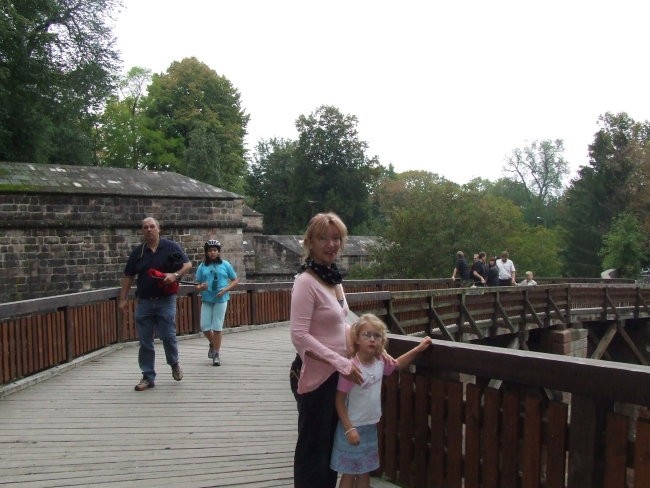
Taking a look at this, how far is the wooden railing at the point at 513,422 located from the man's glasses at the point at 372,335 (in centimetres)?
45

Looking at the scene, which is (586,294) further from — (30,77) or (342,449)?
(30,77)

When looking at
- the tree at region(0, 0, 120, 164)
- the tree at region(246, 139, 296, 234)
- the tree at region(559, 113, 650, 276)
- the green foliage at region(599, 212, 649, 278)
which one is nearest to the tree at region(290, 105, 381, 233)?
the tree at region(246, 139, 296, 234)

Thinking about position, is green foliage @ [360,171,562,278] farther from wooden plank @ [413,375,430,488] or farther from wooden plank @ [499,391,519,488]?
wooden plank @ [499,391,519,488]

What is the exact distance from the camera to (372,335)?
3518mm

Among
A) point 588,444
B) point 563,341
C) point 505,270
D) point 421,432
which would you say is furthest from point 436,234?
point 588,444

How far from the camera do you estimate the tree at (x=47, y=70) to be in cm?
2328

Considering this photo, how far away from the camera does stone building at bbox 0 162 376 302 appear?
15.4 m

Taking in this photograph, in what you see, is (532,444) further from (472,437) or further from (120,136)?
(120,136)

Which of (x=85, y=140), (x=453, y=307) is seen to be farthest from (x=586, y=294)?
(x=85, y=140)

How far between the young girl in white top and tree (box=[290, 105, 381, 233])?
5225 cm

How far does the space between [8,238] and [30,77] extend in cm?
1103

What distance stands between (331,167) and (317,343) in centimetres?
5414

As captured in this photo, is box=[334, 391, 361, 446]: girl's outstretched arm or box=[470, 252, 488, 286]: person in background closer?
box=[334, 391, 361, 446]: girl's outstretched arm

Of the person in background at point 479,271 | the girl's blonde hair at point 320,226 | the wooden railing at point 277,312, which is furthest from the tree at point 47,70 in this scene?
the girl's blonde hair at point 320,226
